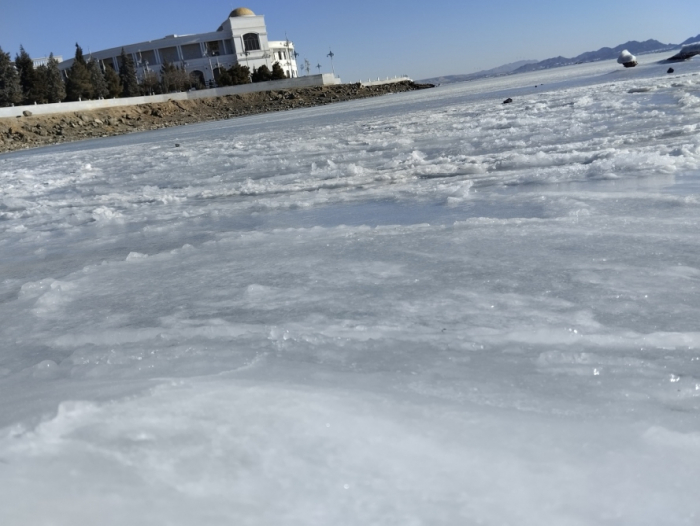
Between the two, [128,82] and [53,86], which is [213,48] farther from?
[53,86]

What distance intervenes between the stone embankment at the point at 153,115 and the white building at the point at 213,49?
17132 millimetres

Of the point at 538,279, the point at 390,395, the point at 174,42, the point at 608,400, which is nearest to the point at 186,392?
the point at 390,395

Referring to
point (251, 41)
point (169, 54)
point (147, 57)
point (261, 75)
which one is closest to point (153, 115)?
point (261, 75)

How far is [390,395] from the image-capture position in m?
2.13

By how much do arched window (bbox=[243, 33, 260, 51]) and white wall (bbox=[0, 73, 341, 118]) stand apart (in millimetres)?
12534

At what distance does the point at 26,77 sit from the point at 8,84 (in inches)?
152

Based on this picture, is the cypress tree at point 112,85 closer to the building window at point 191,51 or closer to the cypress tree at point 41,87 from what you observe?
the cypress tree at point 41,87

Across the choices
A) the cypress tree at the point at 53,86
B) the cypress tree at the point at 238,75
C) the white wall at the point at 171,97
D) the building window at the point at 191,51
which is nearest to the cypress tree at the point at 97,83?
the white wall at the point at 171,97

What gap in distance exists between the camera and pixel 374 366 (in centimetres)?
239

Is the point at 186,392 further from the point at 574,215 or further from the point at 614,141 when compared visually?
the point at 614,141

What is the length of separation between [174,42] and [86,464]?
305 feet

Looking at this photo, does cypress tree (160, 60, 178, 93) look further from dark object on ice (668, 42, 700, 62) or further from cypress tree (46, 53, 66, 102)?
dark object on ice (668, 42, 700, 62)

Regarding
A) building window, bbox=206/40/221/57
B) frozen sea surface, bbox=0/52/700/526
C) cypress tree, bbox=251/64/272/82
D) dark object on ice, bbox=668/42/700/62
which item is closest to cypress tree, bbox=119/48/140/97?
cypress tree, bbox=251/64/272/82

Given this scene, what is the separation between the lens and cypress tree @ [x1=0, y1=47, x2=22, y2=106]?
53.7 metres
